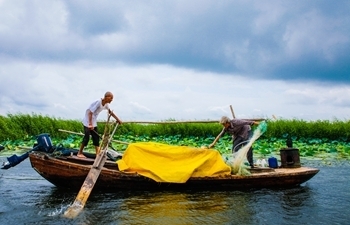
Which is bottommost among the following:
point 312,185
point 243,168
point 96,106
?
point 312,185

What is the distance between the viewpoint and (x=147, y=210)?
20.0 feet

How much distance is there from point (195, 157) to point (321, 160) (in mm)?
5563

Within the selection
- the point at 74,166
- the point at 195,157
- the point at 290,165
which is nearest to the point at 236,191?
the point at 195,157

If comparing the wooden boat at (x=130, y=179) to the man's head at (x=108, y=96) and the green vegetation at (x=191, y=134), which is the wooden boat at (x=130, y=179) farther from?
the green vegetation at (x=191, y=134)

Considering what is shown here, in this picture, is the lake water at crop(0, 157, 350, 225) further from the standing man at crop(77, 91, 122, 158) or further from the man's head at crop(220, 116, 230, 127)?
the man's head at crop(220, 116, 230, 127)

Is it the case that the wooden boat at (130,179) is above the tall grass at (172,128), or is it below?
below

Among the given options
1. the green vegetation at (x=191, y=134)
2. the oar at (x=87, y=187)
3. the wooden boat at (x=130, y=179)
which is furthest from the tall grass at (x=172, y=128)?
the oar at (x=87, y=187)

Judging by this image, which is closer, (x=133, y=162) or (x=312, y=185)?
(x=133, y=162)

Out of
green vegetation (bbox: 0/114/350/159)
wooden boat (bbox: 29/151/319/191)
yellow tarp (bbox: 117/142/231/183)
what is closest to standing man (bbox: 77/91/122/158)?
wooden boat (bbox: 29/151/319/191)

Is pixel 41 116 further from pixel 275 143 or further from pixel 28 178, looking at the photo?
pixel 275 143

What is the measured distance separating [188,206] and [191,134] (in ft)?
34.0

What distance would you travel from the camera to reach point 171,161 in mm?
7227

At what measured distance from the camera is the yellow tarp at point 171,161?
23.5ft

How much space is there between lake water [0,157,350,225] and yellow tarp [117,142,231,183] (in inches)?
15.4
